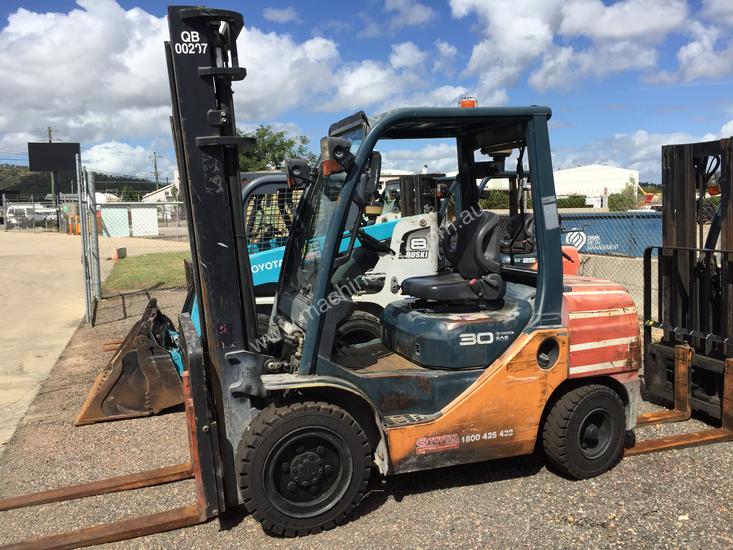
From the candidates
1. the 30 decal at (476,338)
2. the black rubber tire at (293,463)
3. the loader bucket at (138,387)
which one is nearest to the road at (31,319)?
the loader bucket at (138,387)

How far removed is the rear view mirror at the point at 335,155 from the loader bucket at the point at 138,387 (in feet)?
10.2

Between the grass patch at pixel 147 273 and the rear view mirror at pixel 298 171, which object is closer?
the rear view mirror at pixel 298 171

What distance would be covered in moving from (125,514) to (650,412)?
4.52 m

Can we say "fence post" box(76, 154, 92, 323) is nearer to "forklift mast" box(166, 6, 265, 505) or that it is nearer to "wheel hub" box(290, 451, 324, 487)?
"forklift mast" box(166, 6, 265, 505)

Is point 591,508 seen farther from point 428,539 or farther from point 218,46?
point 218,46

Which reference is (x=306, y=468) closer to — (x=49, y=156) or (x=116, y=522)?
(x=116, y=522)

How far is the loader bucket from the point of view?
5.63 m

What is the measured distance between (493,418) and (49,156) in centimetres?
6162

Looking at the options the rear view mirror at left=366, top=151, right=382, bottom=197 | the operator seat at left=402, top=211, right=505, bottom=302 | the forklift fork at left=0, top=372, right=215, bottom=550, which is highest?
the rear view mirror at left=366, top=151, right=382, bottom=197

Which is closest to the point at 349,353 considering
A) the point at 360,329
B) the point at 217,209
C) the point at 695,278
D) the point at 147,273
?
the point at 217,209

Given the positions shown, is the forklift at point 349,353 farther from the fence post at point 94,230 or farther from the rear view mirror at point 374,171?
the fence post at point 94,230

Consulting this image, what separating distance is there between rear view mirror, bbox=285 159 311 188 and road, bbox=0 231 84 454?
3638 millimetres

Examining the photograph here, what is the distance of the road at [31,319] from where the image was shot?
692cm

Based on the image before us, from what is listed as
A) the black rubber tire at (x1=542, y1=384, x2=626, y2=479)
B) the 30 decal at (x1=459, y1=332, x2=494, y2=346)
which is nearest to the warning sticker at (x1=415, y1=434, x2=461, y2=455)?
the 30 decal at (x1=459, y1=332, x2=494, y2=346)
